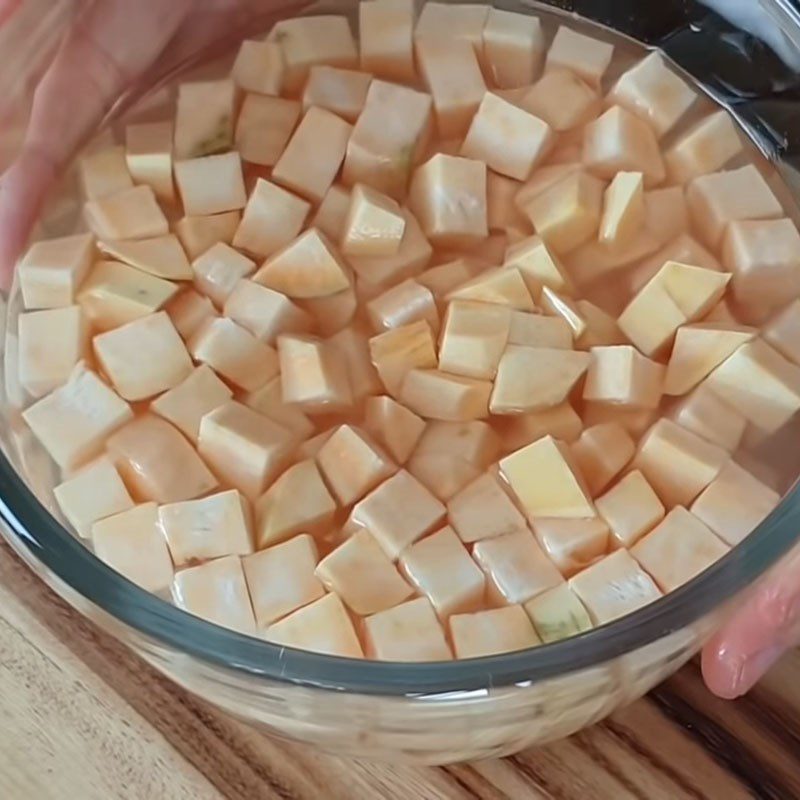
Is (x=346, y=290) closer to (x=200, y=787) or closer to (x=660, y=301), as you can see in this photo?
(x=660, y=301)

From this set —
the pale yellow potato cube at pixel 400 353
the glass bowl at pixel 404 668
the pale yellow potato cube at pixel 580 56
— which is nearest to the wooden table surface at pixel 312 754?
the glass bowl at pixel 404 668

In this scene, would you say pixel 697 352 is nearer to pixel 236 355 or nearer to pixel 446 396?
pixel 446 396

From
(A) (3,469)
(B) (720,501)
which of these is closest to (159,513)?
(A) (3,469)

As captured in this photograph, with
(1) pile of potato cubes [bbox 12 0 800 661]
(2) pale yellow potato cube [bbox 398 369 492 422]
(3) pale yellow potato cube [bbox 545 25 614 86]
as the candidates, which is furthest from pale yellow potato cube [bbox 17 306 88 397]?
(3) pale yellow potato cube [bbox 545 25 614 86]

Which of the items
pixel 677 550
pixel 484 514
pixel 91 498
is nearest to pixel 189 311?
pixel 91 498

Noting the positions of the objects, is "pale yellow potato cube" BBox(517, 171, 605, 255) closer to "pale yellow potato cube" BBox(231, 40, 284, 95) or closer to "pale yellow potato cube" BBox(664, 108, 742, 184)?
"pale yellow potato cube" BBox(664, 108, 742, 184)

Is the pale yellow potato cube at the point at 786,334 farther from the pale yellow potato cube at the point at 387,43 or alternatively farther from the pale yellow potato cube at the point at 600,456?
the pale yellow potato cube at the point at 387,43

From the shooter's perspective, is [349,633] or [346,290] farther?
[346,290]
